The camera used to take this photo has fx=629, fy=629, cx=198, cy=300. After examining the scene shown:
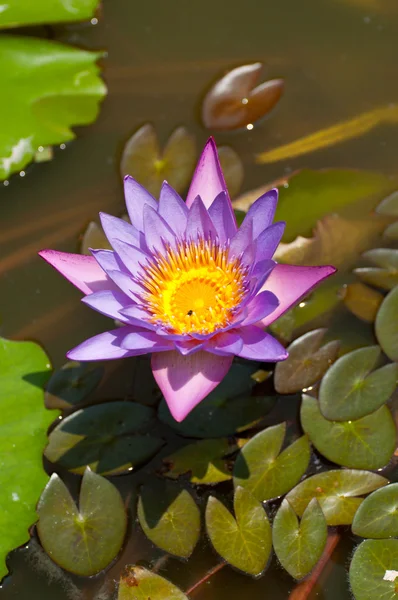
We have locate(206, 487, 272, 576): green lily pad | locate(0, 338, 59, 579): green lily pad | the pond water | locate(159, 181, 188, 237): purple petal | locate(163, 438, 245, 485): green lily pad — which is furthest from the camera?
the pond water

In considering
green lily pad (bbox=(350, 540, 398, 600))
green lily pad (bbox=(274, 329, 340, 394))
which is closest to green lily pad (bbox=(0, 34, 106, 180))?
green lily pad (bbox=(274, 329, 340, 394))

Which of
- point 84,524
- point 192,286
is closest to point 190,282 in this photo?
point 192,286

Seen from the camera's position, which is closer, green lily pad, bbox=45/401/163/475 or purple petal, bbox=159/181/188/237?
purple petal, bbox=159/181/188/237

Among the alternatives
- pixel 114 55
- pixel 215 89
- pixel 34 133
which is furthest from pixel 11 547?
pixel 114 55

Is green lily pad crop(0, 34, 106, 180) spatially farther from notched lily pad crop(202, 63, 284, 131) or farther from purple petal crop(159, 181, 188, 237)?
purple petal crop(159, 181, 188, 237)

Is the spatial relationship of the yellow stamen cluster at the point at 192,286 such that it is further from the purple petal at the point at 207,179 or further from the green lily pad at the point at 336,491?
the green lily pad at the point at 336,491

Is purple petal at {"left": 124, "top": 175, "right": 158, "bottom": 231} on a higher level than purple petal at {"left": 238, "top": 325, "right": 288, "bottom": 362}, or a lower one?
higher
